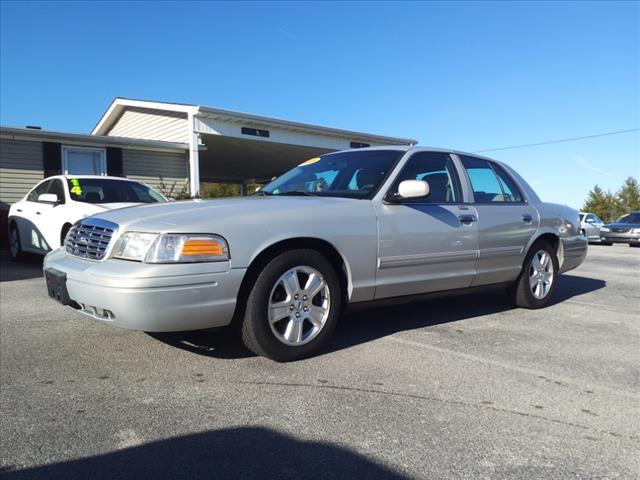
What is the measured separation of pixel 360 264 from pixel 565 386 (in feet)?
4.97

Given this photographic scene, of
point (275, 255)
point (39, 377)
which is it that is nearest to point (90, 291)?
point (39, 377)

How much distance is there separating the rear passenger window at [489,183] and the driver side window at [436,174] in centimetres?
23

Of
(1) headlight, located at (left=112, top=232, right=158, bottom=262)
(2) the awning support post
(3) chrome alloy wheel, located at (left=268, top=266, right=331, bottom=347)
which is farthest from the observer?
(2) the awning support post

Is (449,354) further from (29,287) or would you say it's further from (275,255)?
(29,287)

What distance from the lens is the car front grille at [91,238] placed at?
10.4ft

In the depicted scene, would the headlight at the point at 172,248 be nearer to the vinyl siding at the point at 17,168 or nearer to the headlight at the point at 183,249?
the headlight at the point at 183,249

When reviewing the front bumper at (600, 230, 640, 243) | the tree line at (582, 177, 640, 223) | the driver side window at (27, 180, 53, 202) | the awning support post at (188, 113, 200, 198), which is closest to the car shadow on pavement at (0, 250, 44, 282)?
the driver side window at (27, 180, 53, 202)

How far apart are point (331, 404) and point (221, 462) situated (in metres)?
0.77

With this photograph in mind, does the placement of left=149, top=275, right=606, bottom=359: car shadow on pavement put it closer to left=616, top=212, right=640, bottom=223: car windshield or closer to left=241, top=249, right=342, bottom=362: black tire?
left=241, top=249, right=342, bottom=362: black tire

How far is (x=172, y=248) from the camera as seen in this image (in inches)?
116

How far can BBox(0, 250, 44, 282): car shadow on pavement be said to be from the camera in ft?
23.7

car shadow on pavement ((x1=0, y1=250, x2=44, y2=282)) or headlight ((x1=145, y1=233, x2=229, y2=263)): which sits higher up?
headlight ((x1=145, y1=233, x2=229, y2=263))

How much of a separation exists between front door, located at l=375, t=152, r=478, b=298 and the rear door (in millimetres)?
174

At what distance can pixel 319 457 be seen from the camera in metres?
2.16
